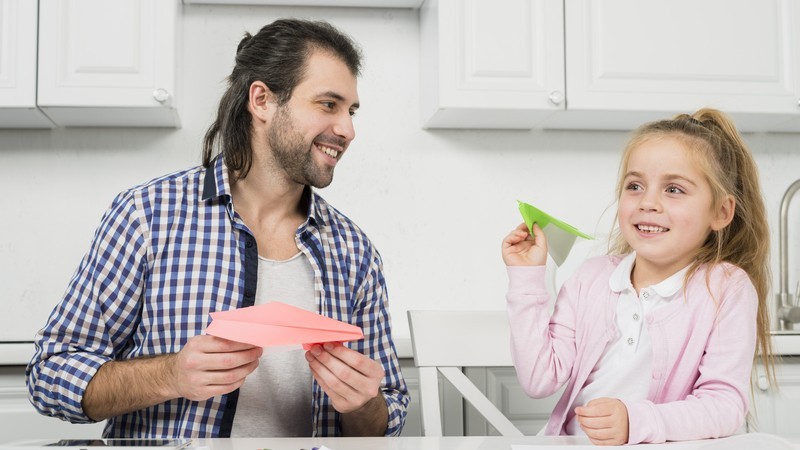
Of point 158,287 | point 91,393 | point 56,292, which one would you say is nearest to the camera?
point 91,393

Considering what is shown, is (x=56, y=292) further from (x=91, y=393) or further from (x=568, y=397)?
(x=568, y=397)

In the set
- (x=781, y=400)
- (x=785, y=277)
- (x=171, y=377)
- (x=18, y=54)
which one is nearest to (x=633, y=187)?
(x=171, y=377)

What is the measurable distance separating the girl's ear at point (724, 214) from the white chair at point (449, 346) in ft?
1.78

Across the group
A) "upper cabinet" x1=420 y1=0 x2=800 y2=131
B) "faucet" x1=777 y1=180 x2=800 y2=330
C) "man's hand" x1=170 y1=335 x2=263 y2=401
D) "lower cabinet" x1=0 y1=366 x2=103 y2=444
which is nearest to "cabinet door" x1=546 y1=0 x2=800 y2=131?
"upper cabinet" x1=420 y1=0 x2=800 y2=131

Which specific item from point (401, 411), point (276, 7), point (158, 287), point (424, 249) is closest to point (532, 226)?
point (401, 411)

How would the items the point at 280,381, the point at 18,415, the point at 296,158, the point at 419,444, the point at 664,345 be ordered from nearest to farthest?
the point at 419,444
the point at 664,345
the point at 280,381
the point at 296,158
the point at 18,415

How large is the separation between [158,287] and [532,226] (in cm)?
65

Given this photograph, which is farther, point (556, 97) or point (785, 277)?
point (785, 277)

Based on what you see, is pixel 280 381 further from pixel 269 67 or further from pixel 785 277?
pixel 785 277

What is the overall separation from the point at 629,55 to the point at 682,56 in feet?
0.48

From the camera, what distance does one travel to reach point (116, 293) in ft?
4.36

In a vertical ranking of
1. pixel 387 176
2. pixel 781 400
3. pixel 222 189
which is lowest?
pixel 781 400

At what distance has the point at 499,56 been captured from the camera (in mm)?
2064

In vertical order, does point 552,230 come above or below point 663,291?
above
